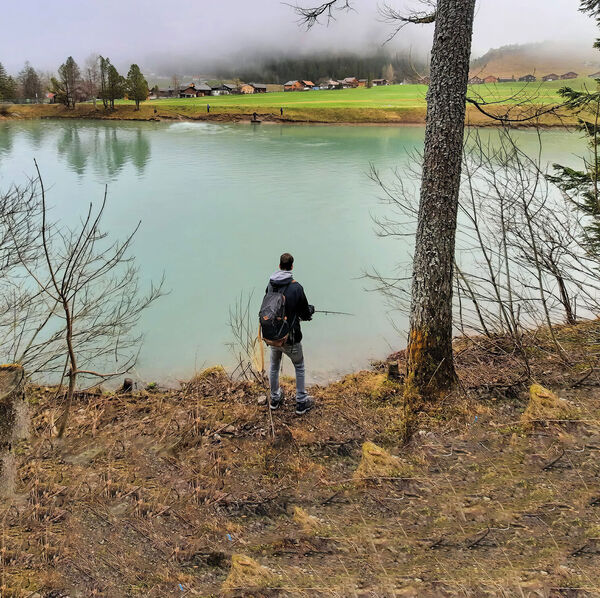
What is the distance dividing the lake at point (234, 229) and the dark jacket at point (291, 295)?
2.49m

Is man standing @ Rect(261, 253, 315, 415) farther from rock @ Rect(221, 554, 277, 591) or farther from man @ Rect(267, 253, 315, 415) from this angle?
rock @ Rect(221, 554, 277, 591)

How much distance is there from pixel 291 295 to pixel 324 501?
189 cm

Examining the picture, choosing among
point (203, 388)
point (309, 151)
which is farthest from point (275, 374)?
point (309, 151)

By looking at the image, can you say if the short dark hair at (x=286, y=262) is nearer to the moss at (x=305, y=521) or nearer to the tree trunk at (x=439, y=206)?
the tree trunk at (x=439, y=206)

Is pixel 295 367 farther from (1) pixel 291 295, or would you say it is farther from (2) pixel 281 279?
(2) pixel 281 279

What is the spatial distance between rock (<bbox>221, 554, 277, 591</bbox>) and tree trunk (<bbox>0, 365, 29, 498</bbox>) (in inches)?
58.7

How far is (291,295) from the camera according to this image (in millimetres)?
4312

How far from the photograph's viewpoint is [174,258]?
1107 centimetres

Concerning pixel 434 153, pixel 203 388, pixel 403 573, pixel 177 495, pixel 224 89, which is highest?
pixel 224 89

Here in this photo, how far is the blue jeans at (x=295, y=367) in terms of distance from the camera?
4.59 metres

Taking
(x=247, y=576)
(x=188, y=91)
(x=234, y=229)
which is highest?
(x=188, y=91)

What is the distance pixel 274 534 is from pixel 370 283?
25.6 feet

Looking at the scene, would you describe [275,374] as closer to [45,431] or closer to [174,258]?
[45,431]

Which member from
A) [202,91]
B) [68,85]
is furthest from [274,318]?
[202,91]
